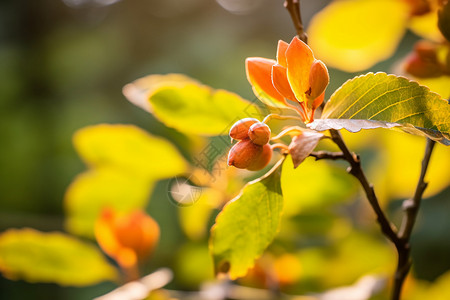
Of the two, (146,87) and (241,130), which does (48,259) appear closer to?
(146,87)

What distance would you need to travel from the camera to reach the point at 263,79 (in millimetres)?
439

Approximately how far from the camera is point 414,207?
1.57 feet

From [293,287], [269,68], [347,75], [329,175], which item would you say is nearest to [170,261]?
[293,287]

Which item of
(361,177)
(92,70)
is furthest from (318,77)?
(92,70)

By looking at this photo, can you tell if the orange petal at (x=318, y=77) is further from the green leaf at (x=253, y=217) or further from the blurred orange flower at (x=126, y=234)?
the blurred orange flower at (x=126, y=234)

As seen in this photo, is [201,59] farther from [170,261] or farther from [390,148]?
[390,148]

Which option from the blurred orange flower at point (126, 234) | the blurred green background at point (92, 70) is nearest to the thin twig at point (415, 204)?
the blurred orange flower at point (126, 234)

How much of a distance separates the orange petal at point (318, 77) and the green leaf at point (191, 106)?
0.16 metres

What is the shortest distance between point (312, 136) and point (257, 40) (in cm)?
173

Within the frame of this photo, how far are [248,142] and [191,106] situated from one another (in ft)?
0.64

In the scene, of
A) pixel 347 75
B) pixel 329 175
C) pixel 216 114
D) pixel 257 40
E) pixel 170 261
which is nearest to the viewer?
pixel 216 114

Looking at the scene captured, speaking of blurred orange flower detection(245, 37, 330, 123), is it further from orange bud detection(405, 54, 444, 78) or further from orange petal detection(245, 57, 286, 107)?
orange bud detection(405, 54, 444, 78)

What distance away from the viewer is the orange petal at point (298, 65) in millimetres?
389

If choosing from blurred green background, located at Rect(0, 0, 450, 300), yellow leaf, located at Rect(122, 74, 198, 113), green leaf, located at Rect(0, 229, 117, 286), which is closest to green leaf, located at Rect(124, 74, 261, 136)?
yellow leaf, located at Rect(122, 74, 198, 113)
